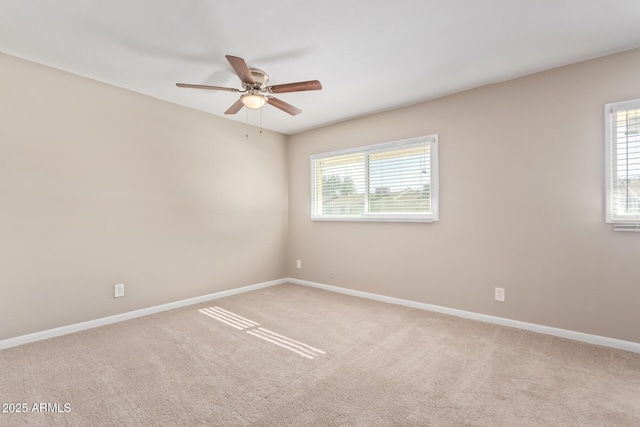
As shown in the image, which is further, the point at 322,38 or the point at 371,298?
the point at 371,298

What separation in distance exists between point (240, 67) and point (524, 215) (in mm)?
2843

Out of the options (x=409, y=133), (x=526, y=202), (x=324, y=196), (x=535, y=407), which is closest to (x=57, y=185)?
(x=324, y=196)

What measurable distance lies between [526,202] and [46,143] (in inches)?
175

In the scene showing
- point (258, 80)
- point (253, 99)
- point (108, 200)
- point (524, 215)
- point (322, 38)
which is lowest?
point (524, 215)

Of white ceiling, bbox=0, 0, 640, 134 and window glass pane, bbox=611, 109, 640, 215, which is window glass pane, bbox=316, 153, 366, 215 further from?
window glass pane, bbox=611, 109, 640, 215

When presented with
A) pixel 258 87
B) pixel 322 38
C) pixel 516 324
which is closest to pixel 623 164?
pixel 516 324

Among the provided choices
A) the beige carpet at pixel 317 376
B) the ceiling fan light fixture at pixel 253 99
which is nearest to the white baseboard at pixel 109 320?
the beige carpet at pixel 317 376

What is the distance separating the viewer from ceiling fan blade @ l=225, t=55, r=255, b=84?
2071mm

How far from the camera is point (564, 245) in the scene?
8.81 feet

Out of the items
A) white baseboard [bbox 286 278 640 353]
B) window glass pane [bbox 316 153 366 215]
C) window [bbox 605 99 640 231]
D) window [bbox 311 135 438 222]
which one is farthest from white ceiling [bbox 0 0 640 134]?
white baseboard [bbox 286 278 640 353]

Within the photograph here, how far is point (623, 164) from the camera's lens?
2.44 meters

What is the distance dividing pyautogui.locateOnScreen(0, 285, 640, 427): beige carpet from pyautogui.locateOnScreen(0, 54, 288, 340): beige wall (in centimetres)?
43

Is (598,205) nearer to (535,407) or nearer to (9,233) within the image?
(535,407)

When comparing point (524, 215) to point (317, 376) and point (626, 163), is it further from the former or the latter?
point (317, 376)
